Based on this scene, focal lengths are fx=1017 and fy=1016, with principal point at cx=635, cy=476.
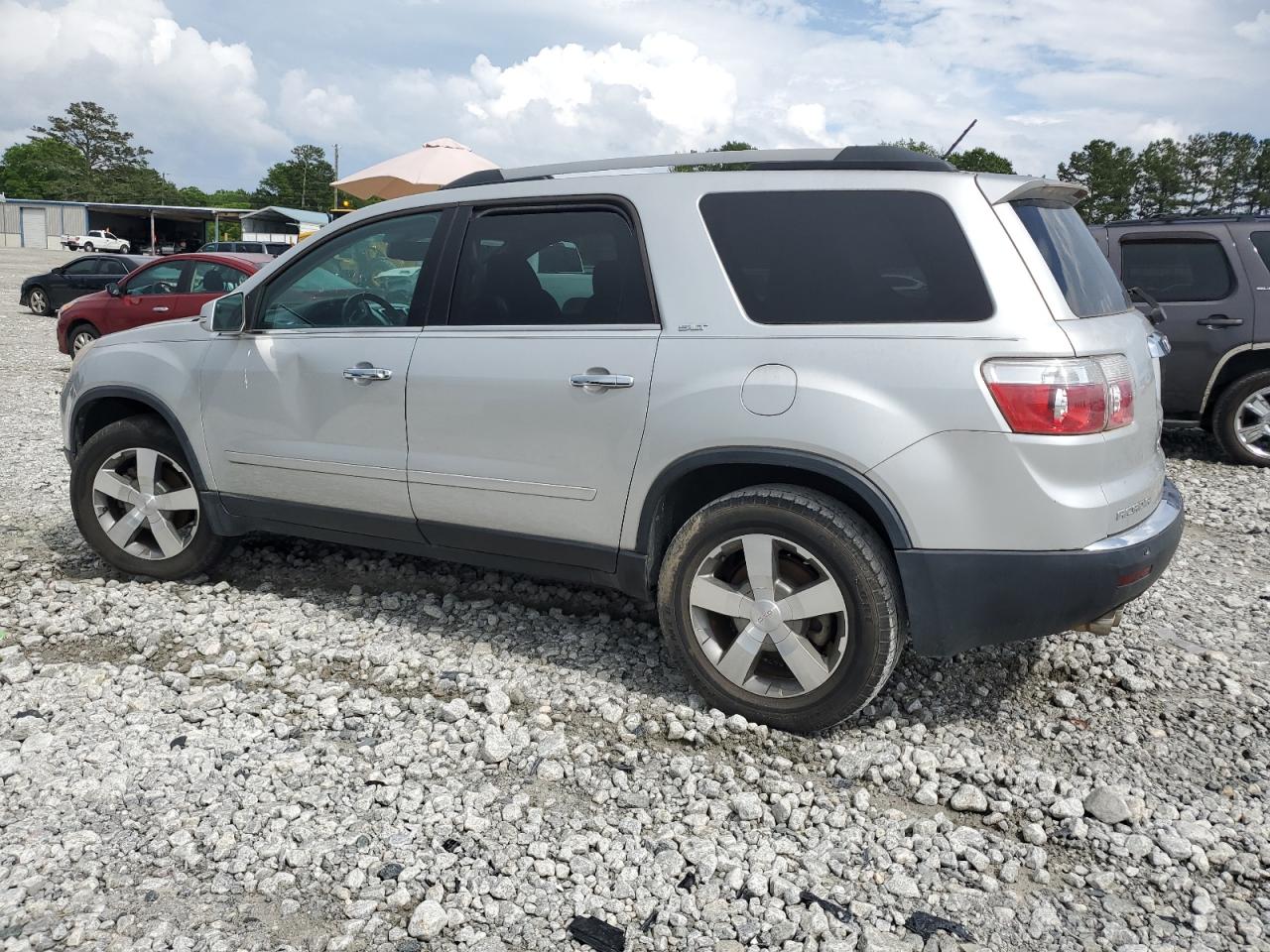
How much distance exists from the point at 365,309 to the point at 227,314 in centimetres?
66

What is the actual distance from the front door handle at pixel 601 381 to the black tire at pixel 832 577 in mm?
512

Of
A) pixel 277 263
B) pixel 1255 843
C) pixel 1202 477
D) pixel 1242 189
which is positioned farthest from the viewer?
pixel 1242 189

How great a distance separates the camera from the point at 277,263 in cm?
438

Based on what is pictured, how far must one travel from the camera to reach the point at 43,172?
10256 centimetres

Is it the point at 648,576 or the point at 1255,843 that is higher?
the point at 648,576

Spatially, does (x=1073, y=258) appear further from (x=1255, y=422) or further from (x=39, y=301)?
(x=39, y=301)

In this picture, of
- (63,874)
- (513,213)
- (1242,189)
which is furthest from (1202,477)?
(1242,189)

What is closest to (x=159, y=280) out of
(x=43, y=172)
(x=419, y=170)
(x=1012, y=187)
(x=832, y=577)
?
(x=419, y=170)

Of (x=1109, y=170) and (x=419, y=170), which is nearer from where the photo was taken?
(x=419, y=170)

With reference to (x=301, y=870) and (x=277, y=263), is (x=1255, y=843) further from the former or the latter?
(x=277, y=263)

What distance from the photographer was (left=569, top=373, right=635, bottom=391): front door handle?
3.50 m

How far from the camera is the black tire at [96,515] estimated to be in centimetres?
467

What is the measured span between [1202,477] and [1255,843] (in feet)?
18.2

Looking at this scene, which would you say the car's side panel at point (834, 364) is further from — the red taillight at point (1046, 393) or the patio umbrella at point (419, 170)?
the patio umbrella at point (419, 170)
